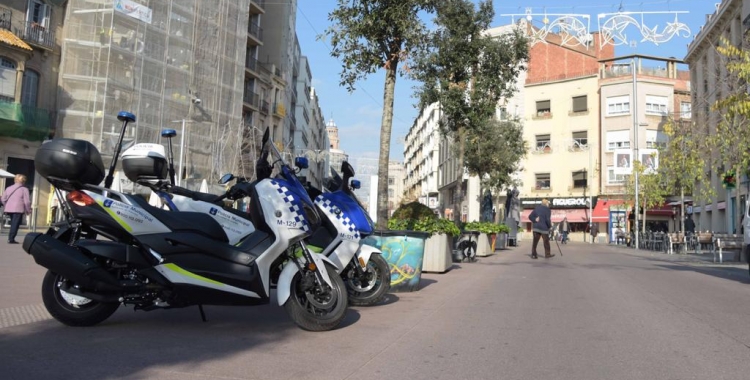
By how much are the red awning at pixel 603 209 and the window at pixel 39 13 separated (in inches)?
1744

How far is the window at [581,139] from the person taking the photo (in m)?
56.2

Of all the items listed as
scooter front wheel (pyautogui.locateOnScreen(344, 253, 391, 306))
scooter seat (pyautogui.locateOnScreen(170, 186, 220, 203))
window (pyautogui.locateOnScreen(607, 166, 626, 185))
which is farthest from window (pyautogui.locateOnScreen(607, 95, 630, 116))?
scooter seat (pyautogui.locateOnScreen(170, 186, 220, 203))

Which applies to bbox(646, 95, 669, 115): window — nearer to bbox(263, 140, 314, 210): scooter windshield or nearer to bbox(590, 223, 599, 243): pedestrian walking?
bbox(590, 223, 599, 243): pedestrian walking

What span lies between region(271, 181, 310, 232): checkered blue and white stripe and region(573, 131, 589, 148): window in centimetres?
5444

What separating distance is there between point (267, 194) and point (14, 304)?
3.22 m

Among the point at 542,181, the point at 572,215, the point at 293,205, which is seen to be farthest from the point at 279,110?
the point at 293,205

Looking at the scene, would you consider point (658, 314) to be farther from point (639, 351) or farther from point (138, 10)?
point (138, 10)

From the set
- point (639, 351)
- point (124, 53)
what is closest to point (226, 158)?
point (124, 53)

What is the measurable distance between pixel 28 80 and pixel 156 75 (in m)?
5.74

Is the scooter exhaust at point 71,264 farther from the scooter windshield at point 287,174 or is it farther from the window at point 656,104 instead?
the window at point 656,104

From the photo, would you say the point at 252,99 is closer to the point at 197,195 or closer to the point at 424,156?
the point at 197,195

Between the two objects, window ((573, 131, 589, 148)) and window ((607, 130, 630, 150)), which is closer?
window ((607, 130, 630, 150))

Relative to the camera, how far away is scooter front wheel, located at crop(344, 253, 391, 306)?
7.38 meters

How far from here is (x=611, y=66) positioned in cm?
5716
